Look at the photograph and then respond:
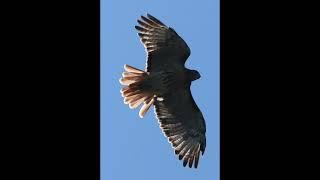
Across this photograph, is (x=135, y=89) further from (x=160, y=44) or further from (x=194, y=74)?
(x=194, y=74)

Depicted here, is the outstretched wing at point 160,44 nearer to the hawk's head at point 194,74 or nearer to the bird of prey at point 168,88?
the bird of prey at point 168,88

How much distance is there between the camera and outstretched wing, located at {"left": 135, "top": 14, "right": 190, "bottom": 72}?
8.81 metres

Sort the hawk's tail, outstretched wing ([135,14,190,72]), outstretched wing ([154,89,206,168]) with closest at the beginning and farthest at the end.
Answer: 1. outstretched wing ([135,14,190,72])
2. the hawk's tail
3. outstretched wing ([154,89,206,168])

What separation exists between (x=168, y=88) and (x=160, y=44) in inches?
26.8

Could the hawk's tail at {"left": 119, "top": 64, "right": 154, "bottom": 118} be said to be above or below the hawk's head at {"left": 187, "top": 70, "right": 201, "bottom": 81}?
below

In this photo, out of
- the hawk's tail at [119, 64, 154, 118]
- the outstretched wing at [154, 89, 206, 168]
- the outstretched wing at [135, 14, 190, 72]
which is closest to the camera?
the outstretched wing at [135, 14, 190, 72]

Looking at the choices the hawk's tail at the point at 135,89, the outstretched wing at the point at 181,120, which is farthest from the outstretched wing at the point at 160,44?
the outstretched wing at the point at 181,120

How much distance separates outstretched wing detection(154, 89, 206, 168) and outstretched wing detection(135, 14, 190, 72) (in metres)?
0.59

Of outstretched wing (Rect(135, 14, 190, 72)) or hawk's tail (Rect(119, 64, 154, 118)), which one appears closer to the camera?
outstretched wing (Rect(135, 14, 190, 72))

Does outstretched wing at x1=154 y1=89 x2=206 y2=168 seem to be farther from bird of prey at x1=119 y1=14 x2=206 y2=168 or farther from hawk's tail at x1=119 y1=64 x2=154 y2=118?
hawk's tail at x1=119 y1=64 x2=154 y2=118

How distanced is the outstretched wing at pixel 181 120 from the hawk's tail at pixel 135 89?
25cm

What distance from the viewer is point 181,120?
947cm

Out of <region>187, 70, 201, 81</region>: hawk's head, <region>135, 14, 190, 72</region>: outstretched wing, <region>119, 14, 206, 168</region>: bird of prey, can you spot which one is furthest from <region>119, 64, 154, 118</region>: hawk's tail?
<region>187, 70, 201, 81</region>: hawk's head

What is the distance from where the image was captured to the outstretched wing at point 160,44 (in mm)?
8812
